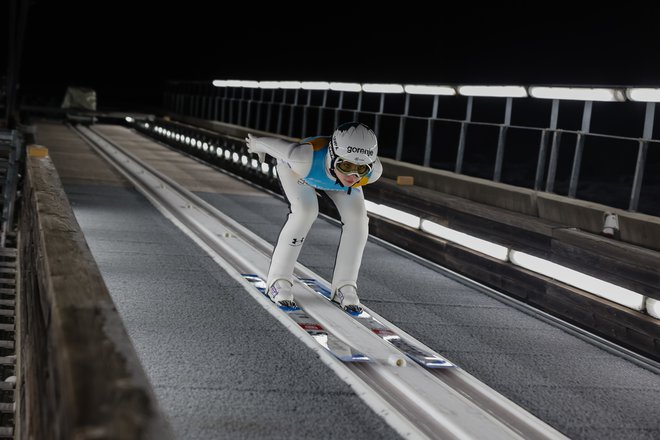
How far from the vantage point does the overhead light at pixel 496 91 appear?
43.4ft

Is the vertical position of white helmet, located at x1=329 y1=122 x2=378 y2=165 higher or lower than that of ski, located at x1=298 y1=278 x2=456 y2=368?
higher

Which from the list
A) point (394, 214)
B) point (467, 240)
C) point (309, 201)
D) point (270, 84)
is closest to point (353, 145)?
point (309, 201)

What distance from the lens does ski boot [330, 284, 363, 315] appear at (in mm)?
8570

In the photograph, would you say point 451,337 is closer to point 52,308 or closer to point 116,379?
point 52,308

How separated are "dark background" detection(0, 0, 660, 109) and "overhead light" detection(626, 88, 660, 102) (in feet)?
134

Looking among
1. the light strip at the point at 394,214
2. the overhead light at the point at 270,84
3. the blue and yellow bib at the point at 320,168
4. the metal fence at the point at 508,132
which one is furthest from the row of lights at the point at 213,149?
the blue and yellow bib at the point at 320,168

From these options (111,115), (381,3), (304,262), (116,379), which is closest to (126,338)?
(116,379)

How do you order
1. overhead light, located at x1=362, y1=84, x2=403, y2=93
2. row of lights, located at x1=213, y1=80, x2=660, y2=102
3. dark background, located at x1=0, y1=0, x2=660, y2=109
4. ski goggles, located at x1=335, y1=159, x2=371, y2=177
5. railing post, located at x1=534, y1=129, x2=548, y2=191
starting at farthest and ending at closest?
1. dark background, located at x1=0, y1=0, x2=660, y2=109
2. overhead light, located at x1=362, y1=84, x2=403, y2=93
3. railing post, located at x1=534, y1=129, x2=548, y2=191
4. row of lights, located at x1=213, y1=80, x2=660, y2=102
5. ski goggles, located at x1=335, y1=159, x2=371, y2=177

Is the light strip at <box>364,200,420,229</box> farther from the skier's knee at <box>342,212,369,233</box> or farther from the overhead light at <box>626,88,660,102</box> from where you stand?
Result: the skier's knee at <box>342,212,369,233</box>

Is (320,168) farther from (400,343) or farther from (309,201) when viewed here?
(400,343)

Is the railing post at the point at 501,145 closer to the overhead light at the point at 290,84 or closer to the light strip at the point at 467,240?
the light strip at the point at 467,240

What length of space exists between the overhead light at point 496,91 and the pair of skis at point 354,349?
546 cm

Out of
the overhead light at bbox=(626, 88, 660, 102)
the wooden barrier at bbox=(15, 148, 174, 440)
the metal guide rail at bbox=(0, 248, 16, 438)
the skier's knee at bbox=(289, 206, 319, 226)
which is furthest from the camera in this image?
the overhead light at bbox=(626, 88, 660, 102)

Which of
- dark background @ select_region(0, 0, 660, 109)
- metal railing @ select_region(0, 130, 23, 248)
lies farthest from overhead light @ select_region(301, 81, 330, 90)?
dark background @ select_region(0, 0, 660, 109)
